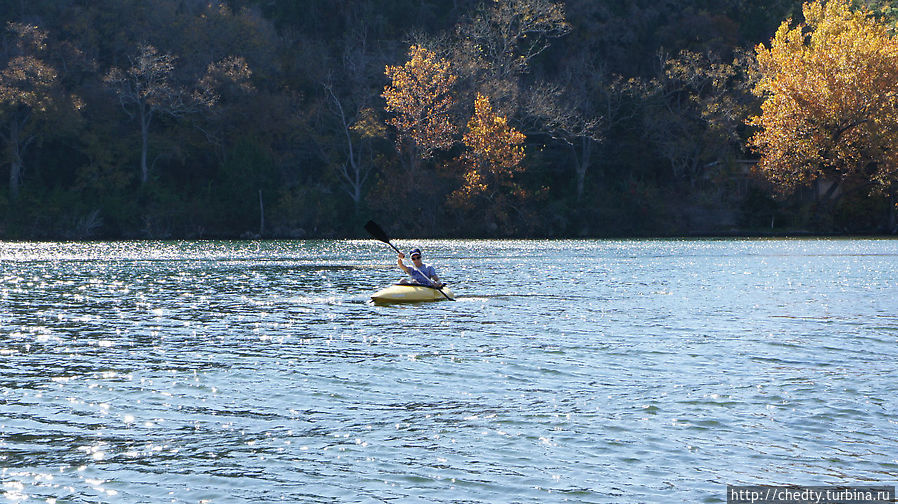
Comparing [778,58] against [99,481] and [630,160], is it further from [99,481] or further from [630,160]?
[99,481]

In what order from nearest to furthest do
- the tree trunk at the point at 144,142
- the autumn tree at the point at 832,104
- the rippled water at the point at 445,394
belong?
the rippled water at the point at 445,394 < the autumn tree at the point at 832,104 < the tree trunk at the point at 144,142

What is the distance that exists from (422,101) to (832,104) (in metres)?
26.3

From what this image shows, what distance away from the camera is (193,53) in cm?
7012

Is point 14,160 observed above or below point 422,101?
below

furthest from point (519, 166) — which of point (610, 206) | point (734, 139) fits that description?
point (734, 139)

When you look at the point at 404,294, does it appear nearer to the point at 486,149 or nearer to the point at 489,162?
the point at 486,149

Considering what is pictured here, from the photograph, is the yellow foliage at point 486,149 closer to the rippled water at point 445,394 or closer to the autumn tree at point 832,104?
the autumn tree at point 832,104

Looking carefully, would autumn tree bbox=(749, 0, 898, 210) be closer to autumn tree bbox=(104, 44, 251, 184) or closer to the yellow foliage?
the yellow foliage

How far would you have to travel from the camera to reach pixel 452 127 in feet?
223

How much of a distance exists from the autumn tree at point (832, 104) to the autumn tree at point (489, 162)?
52.0ft

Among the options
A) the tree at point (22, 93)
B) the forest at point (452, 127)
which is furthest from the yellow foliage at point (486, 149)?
the tree at point (22, 93)

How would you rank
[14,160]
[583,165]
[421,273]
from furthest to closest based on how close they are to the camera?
[583,165] < [14,160] < [421,273]

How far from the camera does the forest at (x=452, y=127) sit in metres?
66.8

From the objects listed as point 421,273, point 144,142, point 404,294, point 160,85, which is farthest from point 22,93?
point 404,294
